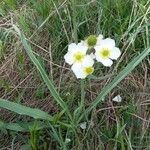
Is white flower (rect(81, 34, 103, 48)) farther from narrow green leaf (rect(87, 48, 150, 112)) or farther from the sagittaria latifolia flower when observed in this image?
narrow green leaf (rect(87, 48, 150, 112))

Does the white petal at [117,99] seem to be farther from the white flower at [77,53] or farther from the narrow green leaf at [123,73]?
the white flower at [77,53]

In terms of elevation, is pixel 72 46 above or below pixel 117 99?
above

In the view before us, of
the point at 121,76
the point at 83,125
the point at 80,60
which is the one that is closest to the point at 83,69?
the point at 80,60

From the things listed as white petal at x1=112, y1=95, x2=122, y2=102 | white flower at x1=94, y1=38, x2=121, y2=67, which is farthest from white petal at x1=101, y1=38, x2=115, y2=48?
white petal at x1=112, y1=95, x2=122, y2=102

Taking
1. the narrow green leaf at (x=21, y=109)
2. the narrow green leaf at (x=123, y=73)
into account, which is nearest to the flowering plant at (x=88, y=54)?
the narrow green leaf at (x=123, y=73)

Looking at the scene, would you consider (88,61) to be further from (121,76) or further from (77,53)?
(121,76)
